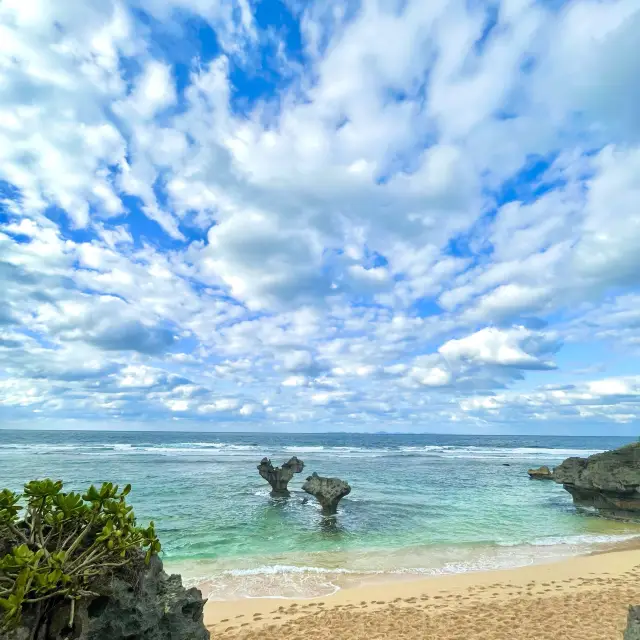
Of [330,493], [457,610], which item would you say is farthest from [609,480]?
[457,610]

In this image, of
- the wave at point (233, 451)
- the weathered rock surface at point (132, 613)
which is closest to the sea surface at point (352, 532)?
the weathered rock surface at point (132, 613)

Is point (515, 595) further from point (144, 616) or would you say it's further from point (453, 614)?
point (144, 616)

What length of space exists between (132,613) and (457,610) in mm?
9018

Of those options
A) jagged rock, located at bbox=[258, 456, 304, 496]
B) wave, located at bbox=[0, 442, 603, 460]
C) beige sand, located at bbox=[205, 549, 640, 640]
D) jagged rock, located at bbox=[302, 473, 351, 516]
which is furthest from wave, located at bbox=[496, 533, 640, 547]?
Result: wave, located at bbox=[0, 442, 603, 460]

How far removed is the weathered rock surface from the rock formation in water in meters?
24.2

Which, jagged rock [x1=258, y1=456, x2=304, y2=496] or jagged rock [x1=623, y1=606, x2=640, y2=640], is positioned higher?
jagged rock [x1=258, y1=456, x2=304, y2=496]

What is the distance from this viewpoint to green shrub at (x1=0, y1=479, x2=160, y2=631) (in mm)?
3258

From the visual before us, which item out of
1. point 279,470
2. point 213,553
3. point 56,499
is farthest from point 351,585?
point 279,470

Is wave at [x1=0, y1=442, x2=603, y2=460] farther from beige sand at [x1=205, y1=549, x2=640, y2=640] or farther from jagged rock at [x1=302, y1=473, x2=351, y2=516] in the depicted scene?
beige sand at [x1=205, y1=549, x2=640, y2=640]

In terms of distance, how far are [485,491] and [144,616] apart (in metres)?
32.7

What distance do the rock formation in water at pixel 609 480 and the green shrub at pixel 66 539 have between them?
991 inches

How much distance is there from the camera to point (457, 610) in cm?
1013

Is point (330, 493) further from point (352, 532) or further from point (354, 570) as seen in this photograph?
point (354, 570)

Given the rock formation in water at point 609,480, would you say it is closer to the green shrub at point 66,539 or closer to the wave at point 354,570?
the wave at point 354,570
